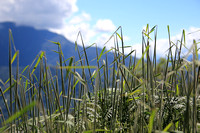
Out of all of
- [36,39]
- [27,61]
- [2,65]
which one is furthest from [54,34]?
[2,65]

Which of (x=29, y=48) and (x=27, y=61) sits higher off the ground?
(x=29, y=48)

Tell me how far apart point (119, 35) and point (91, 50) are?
12945cm

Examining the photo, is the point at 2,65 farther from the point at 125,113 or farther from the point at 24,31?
the point at 125,113

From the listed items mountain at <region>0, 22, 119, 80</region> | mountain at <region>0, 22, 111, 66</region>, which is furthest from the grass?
mountain at <region>0, 22, 111, 66</region>

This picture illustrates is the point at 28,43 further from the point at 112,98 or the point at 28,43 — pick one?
the point at 112,98

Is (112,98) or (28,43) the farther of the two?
(28,43)

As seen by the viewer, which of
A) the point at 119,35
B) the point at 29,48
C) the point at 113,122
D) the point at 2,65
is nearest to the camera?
the point at 113,122

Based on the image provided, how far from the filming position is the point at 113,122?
2.60ft

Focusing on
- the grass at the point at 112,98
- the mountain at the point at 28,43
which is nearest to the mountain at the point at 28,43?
the mountain at the point at 28,43

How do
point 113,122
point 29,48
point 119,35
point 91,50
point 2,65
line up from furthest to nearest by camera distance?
point 91,50, point 29,48, point 2,65, point 119,35, point 113,122

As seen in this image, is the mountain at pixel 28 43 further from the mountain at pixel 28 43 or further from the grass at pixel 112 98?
the grass at pixel 112 98

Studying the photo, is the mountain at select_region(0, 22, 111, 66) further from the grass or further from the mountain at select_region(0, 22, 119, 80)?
the grass

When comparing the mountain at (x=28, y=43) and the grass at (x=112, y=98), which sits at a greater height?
the mountain at (x=28, y=43)

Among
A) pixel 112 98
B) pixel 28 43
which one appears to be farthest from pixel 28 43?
pixel 112 98
